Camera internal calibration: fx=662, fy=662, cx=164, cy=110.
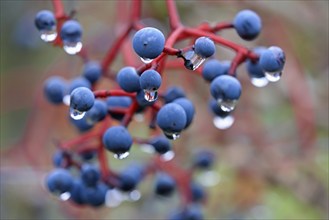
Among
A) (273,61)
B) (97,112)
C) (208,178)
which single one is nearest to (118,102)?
(97,112)

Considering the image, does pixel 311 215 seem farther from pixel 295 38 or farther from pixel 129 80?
pixel 129 80

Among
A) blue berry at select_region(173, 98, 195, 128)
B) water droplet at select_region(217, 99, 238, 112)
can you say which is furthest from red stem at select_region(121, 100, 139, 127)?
water droplet at select_region(217, 99, 238, 112)

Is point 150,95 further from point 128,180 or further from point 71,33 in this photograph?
point 128,180

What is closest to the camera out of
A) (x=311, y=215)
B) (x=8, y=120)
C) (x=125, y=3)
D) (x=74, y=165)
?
(x=74, y=165)

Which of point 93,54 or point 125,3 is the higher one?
point 93,54

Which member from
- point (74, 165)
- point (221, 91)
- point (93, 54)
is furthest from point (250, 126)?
point (221, 91)

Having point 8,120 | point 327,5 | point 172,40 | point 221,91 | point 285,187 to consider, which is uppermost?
point 8,120

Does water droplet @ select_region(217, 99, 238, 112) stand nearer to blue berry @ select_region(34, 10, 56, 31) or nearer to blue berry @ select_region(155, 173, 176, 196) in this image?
blue berry @ select_region(34, 10, 56, 31)
